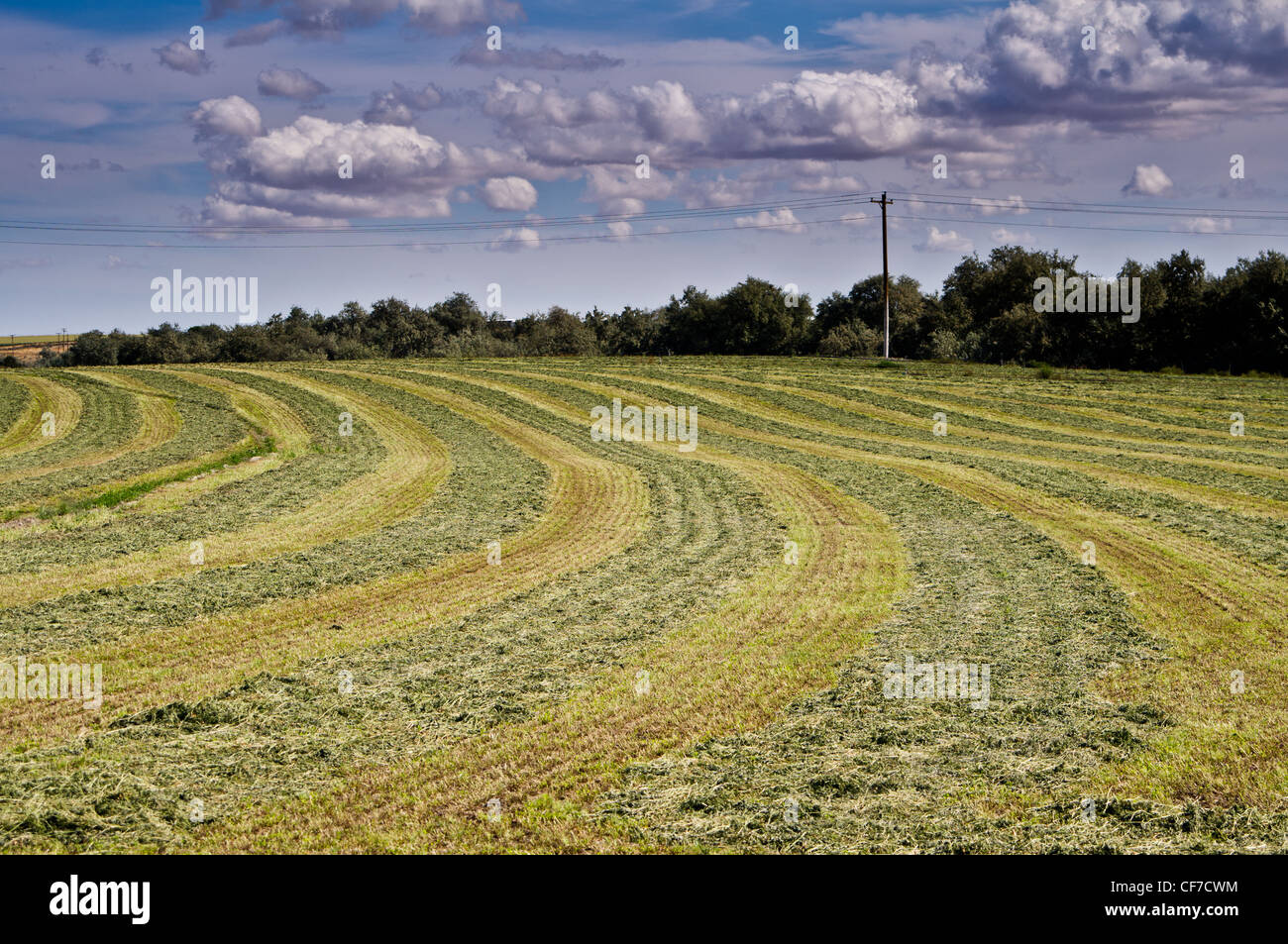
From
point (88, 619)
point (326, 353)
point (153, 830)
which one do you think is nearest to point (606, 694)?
point (153, 830)

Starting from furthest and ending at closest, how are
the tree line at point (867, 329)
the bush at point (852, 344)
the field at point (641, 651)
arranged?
the bush at point (852, 344), the tree line at point (867, 329), the field at point (641, 651)

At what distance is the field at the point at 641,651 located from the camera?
905 cm

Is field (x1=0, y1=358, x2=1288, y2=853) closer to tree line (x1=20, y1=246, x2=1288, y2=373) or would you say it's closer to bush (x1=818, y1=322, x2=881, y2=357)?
tree line (x1=20, y1=246, x2=1288, y2=373)

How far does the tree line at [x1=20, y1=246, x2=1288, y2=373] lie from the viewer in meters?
77.4

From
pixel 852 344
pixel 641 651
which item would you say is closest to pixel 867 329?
pixel 852 344

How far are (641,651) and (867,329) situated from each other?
3893 inches

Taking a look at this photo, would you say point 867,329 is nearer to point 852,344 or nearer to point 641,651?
point 852,344

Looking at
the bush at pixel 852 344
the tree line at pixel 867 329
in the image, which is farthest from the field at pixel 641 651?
the bush at pixel 852 344

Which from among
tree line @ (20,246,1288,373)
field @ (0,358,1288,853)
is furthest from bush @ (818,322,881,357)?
field @ (0,358,1288,853)

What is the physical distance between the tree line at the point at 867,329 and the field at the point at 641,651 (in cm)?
4786

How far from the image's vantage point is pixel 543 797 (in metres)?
9.49

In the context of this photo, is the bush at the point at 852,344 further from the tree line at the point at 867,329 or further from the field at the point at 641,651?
the field at the point at 641,651

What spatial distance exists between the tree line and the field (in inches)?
1884

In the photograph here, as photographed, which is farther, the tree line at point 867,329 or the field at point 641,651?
the tree line at point 867,329
